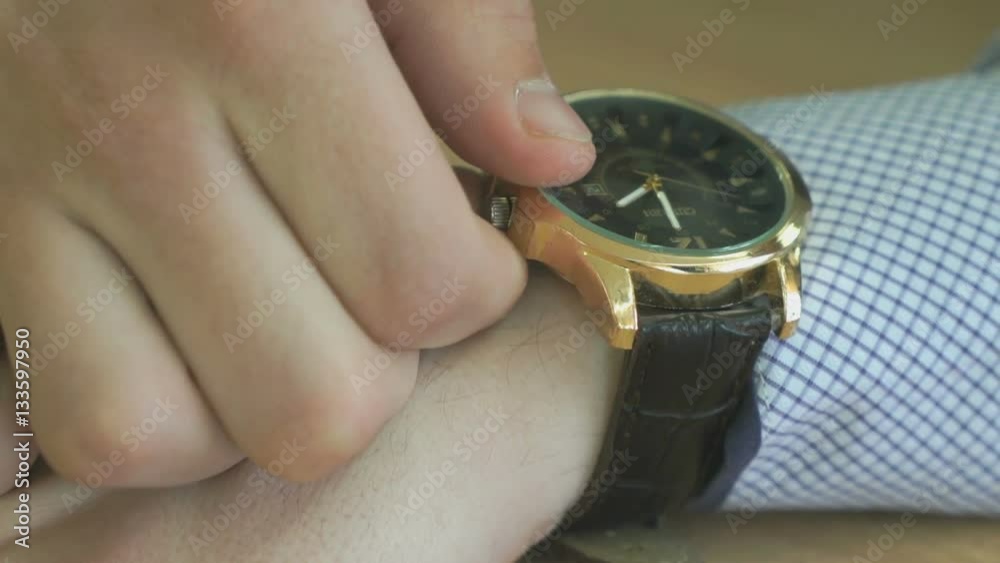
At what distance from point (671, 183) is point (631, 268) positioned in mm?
114

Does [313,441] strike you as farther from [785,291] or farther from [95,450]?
[785,291]

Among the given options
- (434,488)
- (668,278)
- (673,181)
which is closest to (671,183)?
(673,181)

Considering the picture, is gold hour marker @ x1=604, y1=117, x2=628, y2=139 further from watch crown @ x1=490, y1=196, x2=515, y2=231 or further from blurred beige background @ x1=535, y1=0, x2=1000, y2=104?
blurred beige background @ x1=535, y1=0, x2=1000, y2=104

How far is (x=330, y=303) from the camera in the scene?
44cm

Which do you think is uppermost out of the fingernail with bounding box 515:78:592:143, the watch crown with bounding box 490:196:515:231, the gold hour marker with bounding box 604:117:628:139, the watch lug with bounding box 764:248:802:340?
the fingernail with bounding box 515:78:592:143

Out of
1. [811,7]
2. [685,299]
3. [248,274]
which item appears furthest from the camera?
[811,7]

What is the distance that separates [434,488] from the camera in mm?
527

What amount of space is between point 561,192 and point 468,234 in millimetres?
132

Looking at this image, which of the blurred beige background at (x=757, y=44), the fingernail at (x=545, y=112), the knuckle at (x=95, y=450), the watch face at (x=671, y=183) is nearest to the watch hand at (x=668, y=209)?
the watch face at (x=671, y=183)

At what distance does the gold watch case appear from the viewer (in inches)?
20.6

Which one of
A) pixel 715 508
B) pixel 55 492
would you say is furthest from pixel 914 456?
pixel 55 492

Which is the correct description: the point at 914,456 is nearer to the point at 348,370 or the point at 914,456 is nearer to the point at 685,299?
the point at 685,299

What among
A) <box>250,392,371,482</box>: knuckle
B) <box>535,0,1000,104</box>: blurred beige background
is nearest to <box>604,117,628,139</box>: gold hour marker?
<box>250,392,371,482</box>: knuckle

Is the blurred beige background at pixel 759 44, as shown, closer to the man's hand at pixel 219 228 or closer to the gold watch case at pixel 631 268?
the gold watch case at pixel 631 268
